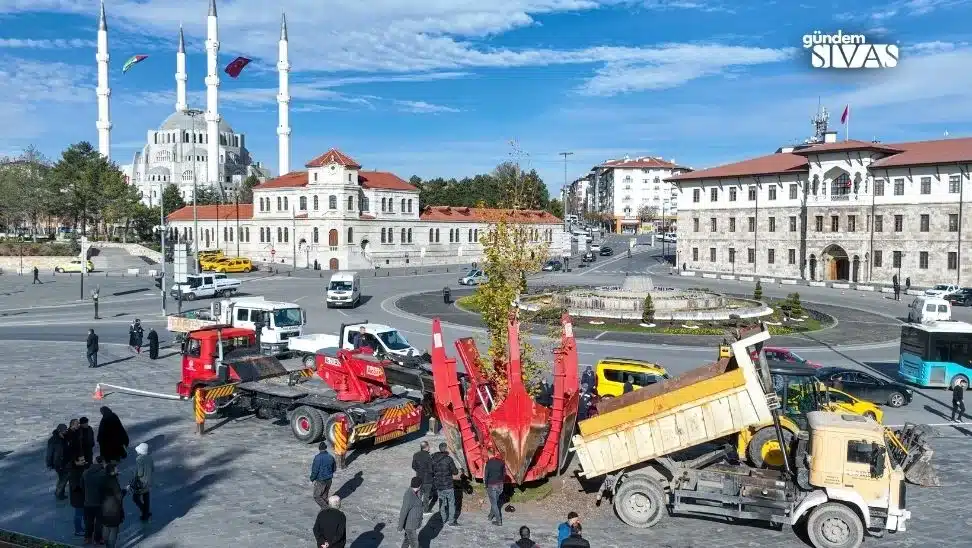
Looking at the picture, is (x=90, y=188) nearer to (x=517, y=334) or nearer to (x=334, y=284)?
(x=334, y=284)

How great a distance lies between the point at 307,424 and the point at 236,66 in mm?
65492

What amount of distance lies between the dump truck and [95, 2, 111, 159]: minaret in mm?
115829

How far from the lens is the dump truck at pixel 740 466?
11.6 metres

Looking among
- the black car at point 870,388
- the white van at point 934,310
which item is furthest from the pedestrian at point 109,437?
the white van at point 934,310

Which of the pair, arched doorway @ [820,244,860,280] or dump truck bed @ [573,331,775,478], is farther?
arched doorway @ [820,244,860,280]

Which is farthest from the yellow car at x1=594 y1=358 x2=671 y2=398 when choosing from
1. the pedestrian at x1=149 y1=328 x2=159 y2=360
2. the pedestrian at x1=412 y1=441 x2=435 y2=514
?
the pedestrian at x1=149 y1=328 x2=159 y2=360

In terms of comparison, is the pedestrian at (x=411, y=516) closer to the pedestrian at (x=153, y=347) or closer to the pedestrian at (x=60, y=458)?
the pedestrian at (x=60, y=458)

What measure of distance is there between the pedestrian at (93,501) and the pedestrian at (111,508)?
0.07 m

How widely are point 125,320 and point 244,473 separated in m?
27.7

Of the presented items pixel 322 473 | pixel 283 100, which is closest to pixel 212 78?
pixel 283 100

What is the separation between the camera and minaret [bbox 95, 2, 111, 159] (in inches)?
4345

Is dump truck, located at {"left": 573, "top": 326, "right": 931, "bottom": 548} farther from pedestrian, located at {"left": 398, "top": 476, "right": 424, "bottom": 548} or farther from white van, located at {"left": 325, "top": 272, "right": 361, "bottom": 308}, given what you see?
white van, located at {"left": 325, "top": 272, "right": 361, "bottom": 308}

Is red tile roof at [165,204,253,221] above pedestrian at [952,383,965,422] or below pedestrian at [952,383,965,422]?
above

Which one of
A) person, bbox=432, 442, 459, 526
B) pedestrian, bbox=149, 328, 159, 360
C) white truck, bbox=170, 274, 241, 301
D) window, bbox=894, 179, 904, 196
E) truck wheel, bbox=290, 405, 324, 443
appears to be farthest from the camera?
window, bbox=894, 179, 904, 196
